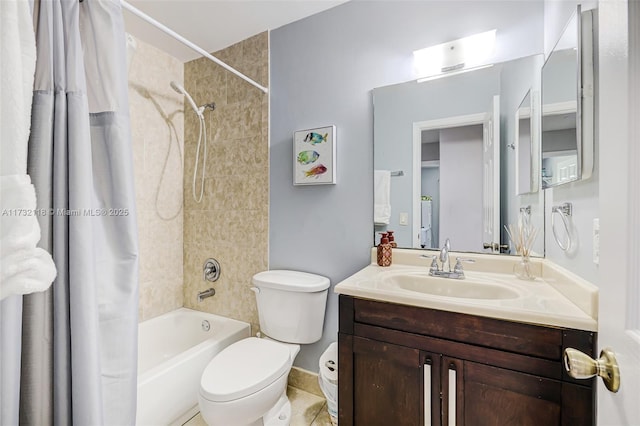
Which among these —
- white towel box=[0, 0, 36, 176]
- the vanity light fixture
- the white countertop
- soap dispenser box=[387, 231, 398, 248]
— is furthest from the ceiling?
the white countertop

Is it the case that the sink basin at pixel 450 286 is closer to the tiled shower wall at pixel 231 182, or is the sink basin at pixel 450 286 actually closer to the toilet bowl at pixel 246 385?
the toilet bowl at pixel 246 385

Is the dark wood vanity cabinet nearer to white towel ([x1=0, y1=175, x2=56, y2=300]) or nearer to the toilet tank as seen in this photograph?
the toilet tank

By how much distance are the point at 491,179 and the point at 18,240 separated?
5.30 feet

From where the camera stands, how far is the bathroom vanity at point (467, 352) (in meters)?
0.85

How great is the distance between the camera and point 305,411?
5.44 feet

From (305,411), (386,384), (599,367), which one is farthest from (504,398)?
(305,411)

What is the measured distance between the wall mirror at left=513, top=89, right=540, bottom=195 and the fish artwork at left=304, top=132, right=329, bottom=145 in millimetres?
964

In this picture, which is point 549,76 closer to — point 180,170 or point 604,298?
point 604,298

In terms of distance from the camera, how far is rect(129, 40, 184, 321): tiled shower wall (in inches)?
79.2

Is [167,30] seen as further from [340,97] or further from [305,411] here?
[305,411]

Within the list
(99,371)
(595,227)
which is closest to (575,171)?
(595,227)

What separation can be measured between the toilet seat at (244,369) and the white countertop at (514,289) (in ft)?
1.83

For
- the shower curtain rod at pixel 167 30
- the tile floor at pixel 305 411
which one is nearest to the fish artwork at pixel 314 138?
the shower curtain rod at pixel 167 30

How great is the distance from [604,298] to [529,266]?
0.84 meters
